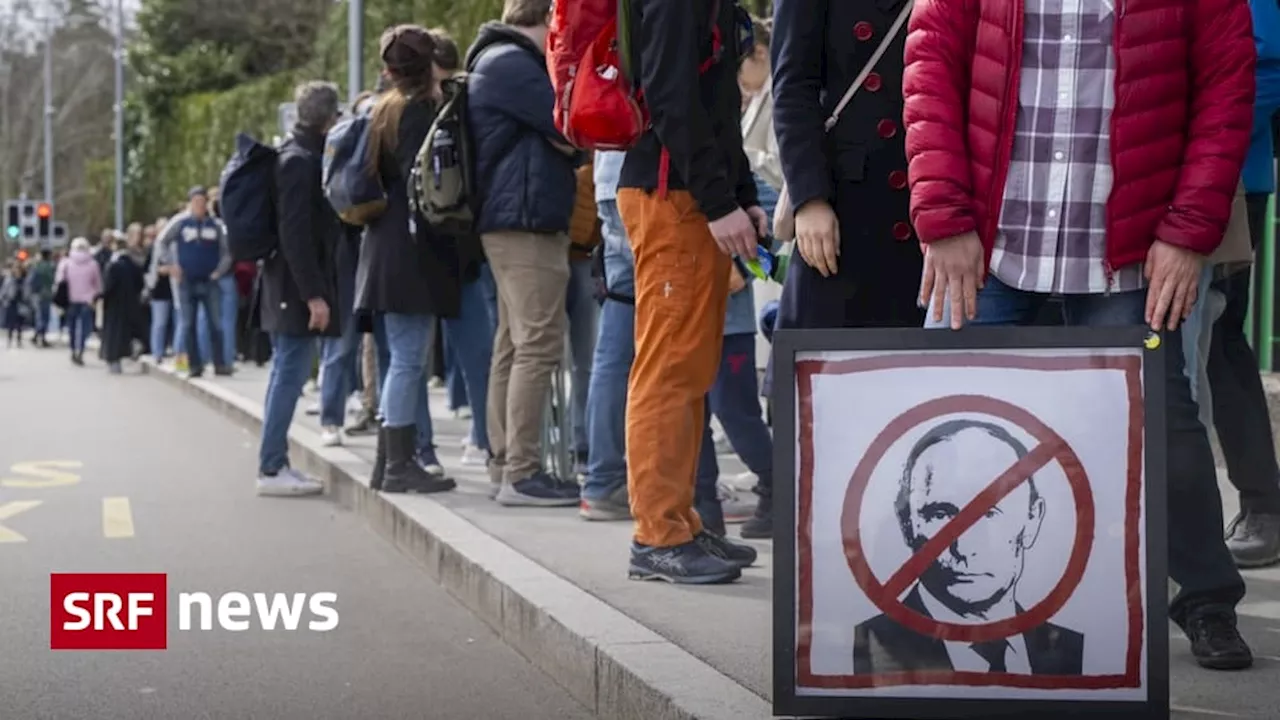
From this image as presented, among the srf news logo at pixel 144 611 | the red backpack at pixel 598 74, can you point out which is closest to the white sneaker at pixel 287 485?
the srf news logo at pixel 144 611

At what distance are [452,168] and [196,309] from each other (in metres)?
14.6

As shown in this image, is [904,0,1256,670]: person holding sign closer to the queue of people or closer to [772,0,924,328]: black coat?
the queue of people

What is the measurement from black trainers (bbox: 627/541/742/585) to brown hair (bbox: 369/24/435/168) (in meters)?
3.35

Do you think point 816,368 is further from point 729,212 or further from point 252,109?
point 252,109

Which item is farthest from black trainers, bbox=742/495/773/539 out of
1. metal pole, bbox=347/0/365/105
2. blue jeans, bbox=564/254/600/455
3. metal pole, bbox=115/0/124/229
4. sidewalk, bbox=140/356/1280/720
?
metal pole, bbox=115/0/124/229

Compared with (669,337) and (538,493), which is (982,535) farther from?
(538,493)

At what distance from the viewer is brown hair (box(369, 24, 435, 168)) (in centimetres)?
886

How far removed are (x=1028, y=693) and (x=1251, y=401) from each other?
2.78 m

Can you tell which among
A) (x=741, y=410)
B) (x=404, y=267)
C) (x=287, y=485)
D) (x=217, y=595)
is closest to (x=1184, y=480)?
(x=741, y=410)

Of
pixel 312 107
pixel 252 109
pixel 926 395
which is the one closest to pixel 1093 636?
pixel 926 395

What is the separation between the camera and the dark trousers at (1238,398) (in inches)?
252

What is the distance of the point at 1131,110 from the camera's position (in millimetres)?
4328

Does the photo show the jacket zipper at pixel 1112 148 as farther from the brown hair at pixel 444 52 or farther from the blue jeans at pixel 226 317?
the blue jeans at pixel 226 317

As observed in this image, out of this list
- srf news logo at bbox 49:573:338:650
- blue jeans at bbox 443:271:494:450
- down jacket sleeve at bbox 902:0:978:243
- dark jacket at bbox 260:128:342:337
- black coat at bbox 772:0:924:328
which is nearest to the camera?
down jacket sleeve at bbox 902:0:978:243
